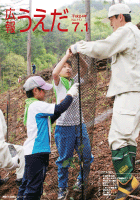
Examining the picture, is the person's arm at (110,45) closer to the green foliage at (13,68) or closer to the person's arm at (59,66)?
the person's arm at (59,66)

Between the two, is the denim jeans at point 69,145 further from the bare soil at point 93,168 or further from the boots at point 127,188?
the boots at point 127,188

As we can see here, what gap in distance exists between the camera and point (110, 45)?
1.88 meters

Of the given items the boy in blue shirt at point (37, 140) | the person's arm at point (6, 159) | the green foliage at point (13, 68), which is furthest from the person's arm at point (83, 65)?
the green foliage at point (13, 68)

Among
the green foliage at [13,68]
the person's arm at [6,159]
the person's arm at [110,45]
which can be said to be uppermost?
the green foliage at [13,68]

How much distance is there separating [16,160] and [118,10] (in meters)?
1.83

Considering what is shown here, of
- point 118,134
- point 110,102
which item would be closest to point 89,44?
point 118,134

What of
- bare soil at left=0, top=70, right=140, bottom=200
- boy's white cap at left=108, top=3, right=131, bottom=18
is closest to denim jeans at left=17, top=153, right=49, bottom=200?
bare soil at left=0, top=70, right=140, bottom=200

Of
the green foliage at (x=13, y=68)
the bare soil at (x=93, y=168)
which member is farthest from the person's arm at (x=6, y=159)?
the green foliage at (x=13, y=68)

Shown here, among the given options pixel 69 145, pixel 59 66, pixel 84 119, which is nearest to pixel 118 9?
pixel 59 66

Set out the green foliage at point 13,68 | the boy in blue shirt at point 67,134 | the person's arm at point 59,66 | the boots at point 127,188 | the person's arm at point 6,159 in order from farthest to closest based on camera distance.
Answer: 1. the green foliage at point 13,68
2. the boy in blue shirt at point 67,134
3. the person's arm at point 59,66
4. the person's arm at point 6,159
5. the boots at point 127,188

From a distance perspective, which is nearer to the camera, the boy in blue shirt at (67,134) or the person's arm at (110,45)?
the person's arm at (110,45)

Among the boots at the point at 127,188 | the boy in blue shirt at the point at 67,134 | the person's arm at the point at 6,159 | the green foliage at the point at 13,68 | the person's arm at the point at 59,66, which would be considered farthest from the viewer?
the green foliage at the point at 13,68

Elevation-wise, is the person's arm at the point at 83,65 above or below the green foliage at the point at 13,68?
below

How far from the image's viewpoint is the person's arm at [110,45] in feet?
6.15
